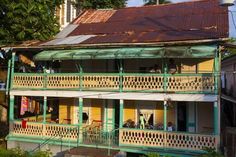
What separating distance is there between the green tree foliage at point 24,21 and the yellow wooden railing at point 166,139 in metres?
9.78

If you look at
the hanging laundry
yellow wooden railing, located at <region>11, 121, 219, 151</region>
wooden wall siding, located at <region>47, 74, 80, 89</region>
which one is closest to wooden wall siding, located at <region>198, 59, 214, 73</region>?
yellow wooden railing, located at <region>11, 121, 219, 151</region>

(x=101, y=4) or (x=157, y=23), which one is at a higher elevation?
(x=101, y=4)

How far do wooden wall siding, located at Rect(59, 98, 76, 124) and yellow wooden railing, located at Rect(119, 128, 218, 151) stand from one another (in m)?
5.14

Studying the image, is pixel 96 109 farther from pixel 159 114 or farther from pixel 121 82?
pixel 121 82

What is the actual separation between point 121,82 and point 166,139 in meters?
3.43

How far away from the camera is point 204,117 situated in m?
20.0

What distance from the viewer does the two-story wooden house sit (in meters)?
17.9

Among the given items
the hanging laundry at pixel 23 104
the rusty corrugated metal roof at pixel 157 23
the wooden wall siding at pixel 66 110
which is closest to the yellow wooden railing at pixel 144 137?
the hanging laundry at pixel 23 104

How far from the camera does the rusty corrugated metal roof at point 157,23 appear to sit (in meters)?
19.1

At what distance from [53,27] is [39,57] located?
638 cm

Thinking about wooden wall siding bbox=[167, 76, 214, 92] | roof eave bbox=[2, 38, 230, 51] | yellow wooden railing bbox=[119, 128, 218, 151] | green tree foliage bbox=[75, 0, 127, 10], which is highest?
green tree foliage bbox=[75, 0, 127, 10]

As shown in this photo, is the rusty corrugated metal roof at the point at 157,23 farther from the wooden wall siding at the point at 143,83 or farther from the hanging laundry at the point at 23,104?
the hanging laundry at the point at 23,104

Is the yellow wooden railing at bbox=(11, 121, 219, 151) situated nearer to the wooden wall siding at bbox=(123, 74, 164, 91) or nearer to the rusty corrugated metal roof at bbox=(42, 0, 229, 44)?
the wooden wall siding at bbox=(123, 74, 164, 91)

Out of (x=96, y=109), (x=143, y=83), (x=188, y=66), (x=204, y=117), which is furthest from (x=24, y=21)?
(x=204, y=117)
